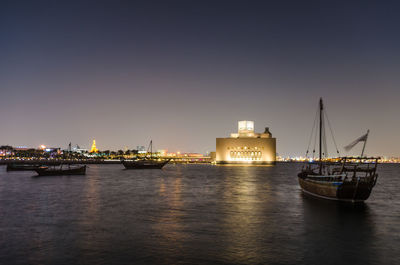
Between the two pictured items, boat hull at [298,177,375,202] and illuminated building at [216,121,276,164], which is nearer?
boat hull at [298,177,375,202]

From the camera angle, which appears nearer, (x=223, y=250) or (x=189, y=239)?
(x=223, y=250)

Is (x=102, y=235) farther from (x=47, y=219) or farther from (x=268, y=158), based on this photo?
(x=268, y=158)

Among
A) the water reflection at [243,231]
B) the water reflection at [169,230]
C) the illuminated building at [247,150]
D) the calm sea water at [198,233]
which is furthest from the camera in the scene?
the illuminated building at [247,150]

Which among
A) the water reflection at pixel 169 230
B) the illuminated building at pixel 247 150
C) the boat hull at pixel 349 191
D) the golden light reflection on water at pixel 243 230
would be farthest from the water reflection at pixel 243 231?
the illuminated building at pixel 247 150

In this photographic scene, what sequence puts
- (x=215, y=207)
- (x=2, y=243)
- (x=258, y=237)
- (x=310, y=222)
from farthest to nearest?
(x=215, y=207)
(x=310, y=222)
(x=258, y=237)
(x=2, y=243)

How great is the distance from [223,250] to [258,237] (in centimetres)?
337

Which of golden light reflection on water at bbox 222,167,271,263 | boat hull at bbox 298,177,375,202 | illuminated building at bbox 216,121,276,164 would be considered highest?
illuminated building at bbox 216,121,276,164

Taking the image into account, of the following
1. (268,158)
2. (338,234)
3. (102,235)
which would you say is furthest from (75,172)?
(268,158)

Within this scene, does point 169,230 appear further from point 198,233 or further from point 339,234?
point 339,234

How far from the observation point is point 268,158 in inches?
7175

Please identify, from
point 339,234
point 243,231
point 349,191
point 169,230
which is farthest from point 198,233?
point 349,191

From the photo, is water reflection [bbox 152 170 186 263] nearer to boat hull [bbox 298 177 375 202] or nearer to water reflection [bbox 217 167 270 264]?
water reflection [bbox 217 167 270 264]

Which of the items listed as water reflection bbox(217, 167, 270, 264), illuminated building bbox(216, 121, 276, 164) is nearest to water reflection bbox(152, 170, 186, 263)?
water reflection bbox(217, 167, 270, 264)

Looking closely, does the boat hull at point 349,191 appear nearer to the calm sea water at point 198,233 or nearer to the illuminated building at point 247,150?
the calm sea water at point 198,233
